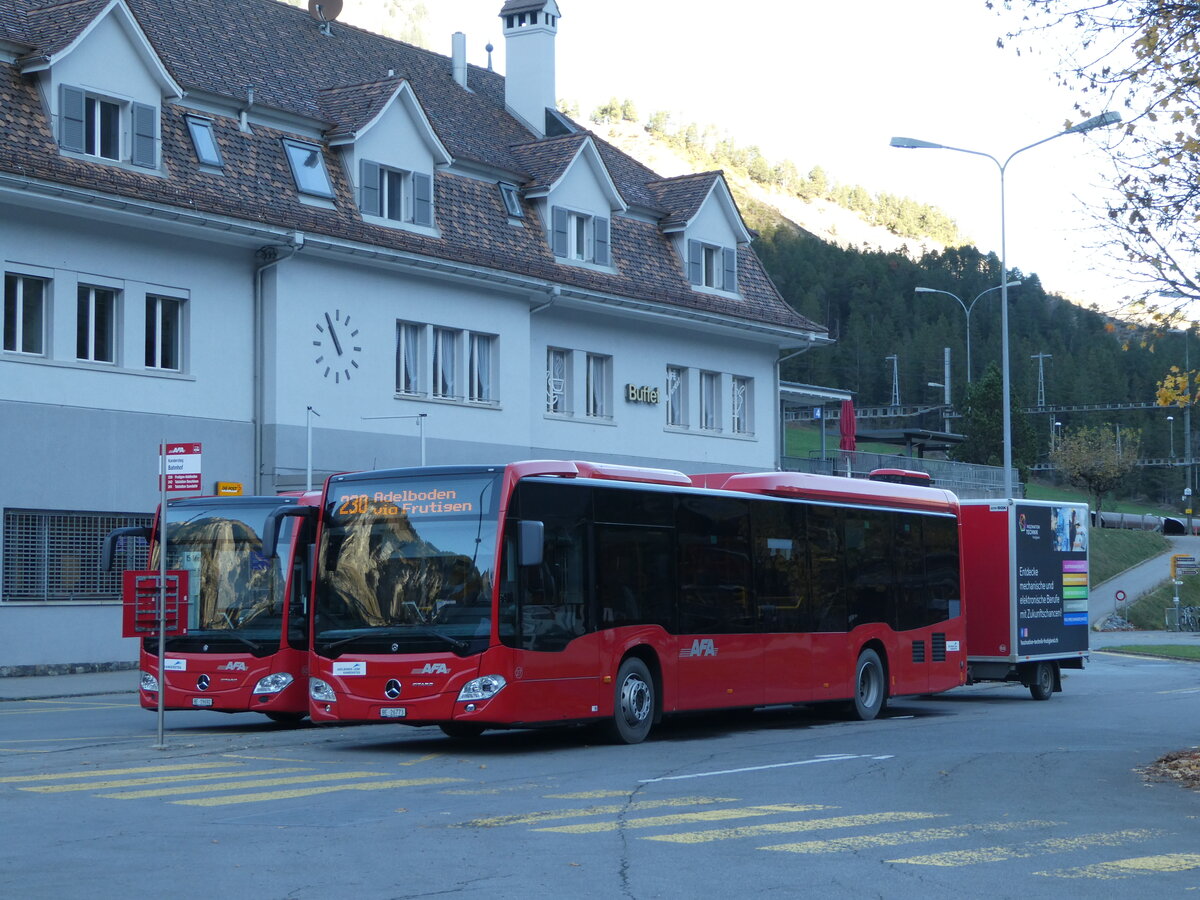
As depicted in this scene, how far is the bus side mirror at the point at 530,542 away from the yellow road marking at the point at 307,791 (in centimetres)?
249

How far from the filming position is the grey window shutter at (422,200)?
116ft

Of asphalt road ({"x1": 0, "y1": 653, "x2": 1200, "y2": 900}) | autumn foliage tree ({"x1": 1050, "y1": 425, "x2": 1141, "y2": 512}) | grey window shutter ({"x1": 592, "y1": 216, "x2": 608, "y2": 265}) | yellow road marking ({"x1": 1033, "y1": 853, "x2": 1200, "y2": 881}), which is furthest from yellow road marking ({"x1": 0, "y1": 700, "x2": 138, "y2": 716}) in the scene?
autumn foliage tree ({"x1": 1050, "y1": 425, "x2": 1141, "y2": 512})

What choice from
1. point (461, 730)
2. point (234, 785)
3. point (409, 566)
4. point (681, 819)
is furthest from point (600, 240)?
point (681, 819)

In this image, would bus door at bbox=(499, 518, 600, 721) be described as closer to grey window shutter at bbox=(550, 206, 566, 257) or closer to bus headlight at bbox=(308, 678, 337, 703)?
bus headlight at bbox=(308, 678, 337, 703)

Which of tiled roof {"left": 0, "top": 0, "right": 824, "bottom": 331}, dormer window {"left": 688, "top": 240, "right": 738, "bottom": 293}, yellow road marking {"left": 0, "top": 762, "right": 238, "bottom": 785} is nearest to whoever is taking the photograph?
yellow road marking {"left": 0, "top": 762, "right": 238, "bottom": 785}

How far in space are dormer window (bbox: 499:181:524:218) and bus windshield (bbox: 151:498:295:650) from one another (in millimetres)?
20133

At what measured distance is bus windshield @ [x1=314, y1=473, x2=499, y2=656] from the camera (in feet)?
52.2

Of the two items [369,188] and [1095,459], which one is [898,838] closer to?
[369,188]

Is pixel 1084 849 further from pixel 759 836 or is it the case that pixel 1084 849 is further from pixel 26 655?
pixel 26 655

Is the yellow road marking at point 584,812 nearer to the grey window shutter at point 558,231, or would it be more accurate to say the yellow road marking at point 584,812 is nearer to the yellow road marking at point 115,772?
the yellow road marking at point 115,772

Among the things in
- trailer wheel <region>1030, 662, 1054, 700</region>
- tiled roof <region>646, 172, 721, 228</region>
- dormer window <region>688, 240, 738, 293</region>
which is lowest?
trailer wheel <region>1030, 662, 1054, 700</region>

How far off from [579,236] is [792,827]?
1188 inches

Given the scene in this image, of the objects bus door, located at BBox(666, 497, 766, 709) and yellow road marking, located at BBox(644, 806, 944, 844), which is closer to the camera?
yellow road marking, located at BBox(644, 806, 944, 844)

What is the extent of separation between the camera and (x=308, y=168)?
109ft
